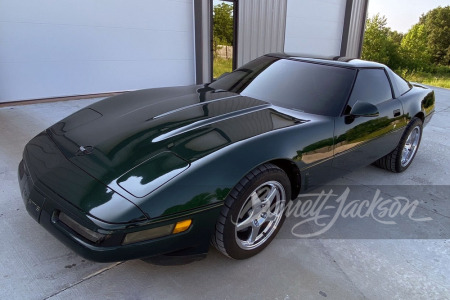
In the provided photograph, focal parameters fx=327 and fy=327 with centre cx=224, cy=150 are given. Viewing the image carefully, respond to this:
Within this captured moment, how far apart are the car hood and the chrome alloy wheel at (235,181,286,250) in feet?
1.30

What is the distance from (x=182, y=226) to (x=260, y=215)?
69 cm

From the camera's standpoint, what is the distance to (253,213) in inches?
85.6

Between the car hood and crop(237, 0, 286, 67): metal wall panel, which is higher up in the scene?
crop(237, 0, 286, 67): metal wall panel

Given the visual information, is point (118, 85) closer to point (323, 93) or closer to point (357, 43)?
point (323, 93)

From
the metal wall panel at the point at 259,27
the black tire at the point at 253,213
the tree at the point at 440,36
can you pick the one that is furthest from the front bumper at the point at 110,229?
the tree at the point at 440,36

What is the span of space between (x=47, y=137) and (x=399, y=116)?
3.23 meters

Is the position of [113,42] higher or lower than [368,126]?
higher

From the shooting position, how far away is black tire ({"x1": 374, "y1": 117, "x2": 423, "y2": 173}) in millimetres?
3604

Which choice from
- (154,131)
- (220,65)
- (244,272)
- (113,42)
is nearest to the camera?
(244,272)

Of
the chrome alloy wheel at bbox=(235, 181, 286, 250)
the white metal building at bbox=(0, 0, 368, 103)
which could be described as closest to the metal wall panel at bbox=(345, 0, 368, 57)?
the white metal building at bbox=(0, 0, 368, 103)

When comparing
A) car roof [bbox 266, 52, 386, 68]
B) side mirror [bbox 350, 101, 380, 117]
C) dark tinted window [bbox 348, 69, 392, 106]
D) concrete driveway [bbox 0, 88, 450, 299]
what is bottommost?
concrete driveway [bbox 0, 88, 450, 299]

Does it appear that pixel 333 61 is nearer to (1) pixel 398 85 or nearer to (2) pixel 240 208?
(1) pixel 398 85

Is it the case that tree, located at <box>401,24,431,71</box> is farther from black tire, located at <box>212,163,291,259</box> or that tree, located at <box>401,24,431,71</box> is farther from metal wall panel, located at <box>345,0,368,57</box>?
black tire, located at <box>212,163,291,259</box>

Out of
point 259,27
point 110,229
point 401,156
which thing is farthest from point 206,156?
point 259,27
